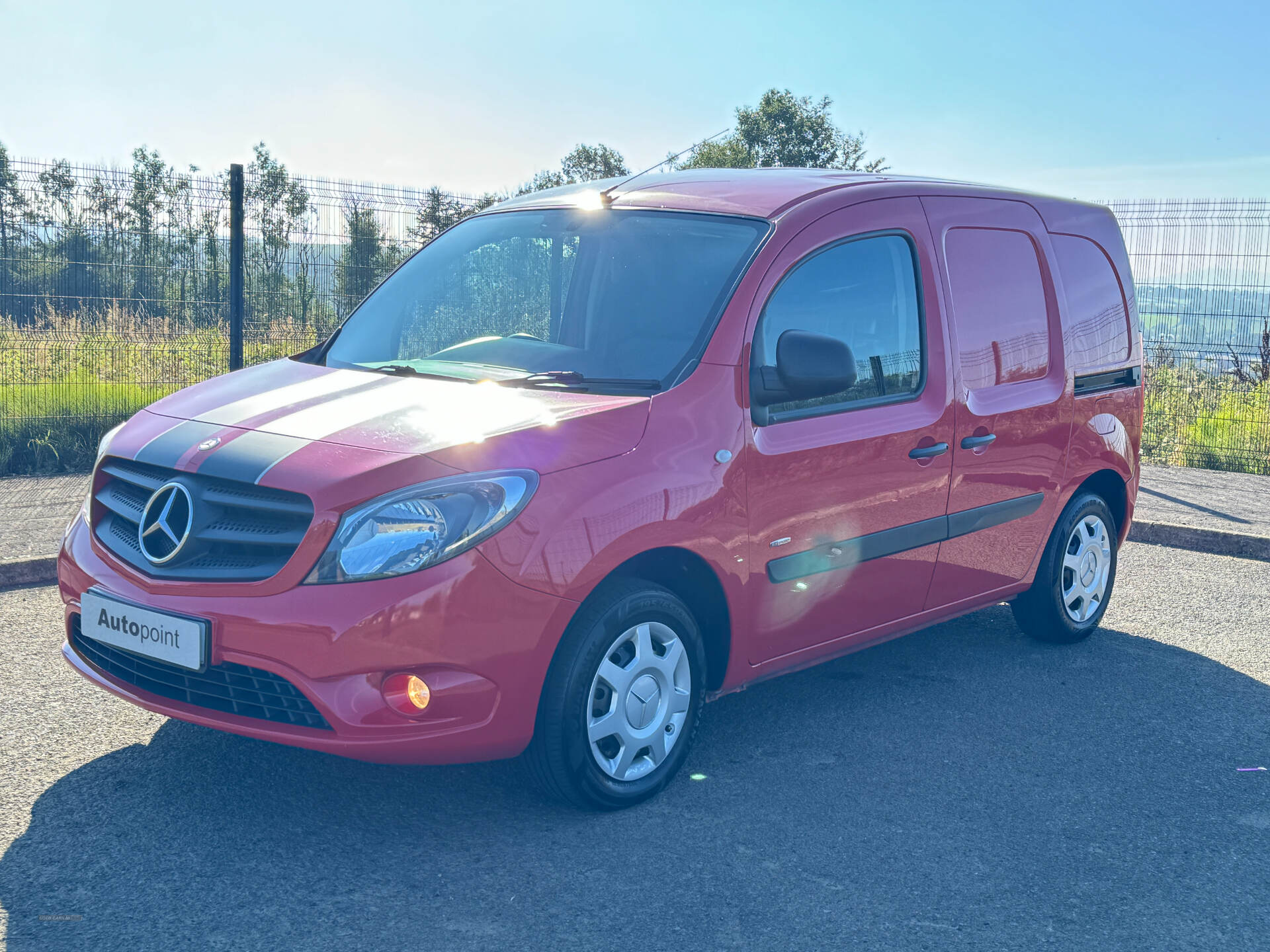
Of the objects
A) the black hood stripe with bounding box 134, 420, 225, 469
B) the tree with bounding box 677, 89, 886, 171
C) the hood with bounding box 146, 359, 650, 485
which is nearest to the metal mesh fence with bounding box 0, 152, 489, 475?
the hood with bounding box 146, 359, 650, 485

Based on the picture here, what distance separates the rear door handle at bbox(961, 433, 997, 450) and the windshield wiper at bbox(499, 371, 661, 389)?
58.6 inches

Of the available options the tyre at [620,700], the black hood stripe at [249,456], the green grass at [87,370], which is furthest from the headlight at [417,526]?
the green grass at [87,370]

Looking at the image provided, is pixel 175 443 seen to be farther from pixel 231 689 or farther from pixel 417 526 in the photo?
pixel 417 526

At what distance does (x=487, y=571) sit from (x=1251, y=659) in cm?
399

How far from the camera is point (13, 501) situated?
743cm

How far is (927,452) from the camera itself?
441cm

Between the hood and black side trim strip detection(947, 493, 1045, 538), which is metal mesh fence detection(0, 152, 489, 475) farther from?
black side trim strip detection(947, 493, 1045, 538)

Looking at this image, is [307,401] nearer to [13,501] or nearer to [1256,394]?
[13,501]

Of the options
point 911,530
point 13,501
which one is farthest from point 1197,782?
point 13,501

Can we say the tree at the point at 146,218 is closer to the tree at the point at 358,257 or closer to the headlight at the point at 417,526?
the tree at the point at 358,257

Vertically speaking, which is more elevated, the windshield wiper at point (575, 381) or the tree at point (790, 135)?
the tree at point (790, 135)

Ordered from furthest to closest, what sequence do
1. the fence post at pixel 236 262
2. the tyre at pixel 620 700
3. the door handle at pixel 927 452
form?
the fence post at pixel 236 262, the door handle at pixel 927 452, the tyre at pixel 620 700

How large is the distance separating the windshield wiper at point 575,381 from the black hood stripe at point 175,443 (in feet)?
2.95

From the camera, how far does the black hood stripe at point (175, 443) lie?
3.43 meters
